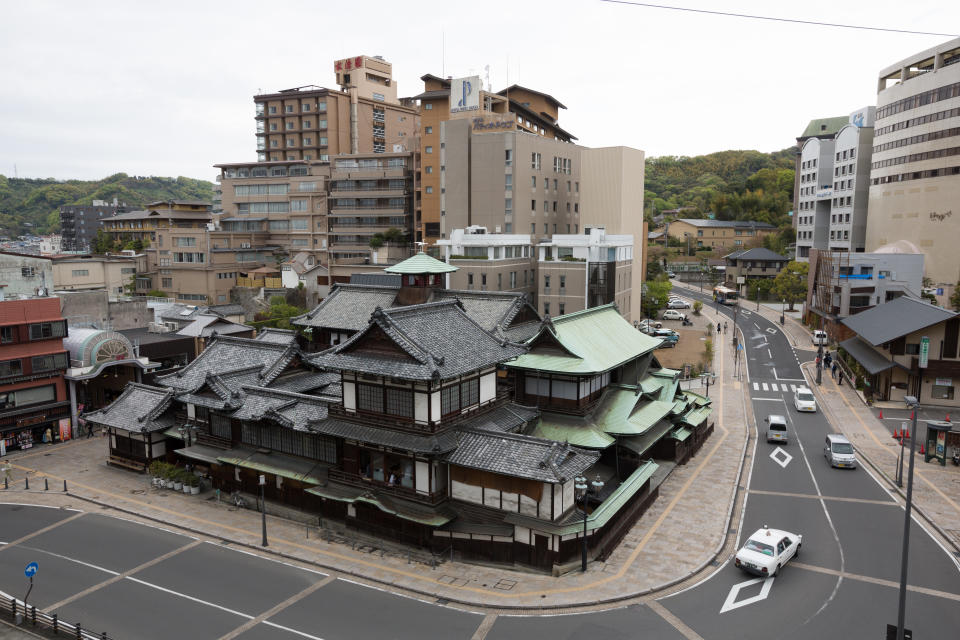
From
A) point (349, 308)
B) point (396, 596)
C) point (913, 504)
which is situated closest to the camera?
point (396, 596)

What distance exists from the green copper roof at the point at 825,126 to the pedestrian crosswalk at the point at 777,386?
361 feet

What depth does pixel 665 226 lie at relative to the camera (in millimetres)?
174500

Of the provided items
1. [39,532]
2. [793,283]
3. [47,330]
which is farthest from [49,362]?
[793,283]

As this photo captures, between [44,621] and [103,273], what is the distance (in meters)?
83.8

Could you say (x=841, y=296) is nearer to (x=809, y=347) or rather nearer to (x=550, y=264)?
(x=809, y=347)

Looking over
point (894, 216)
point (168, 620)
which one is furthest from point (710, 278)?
point (168, 620)

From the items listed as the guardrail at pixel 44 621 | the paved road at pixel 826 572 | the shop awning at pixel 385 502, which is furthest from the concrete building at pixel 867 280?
the guardrail at pixel 44 621

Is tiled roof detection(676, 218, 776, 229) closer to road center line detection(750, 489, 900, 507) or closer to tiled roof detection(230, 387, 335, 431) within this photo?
road center line detection(750, 489, 900, 507)

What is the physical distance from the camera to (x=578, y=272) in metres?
74.1

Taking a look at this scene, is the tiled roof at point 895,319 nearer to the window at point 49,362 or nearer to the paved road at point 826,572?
the paved road at point 826,572

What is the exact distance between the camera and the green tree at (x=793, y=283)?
10750 centimetres

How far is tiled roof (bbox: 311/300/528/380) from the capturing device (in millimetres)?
29953

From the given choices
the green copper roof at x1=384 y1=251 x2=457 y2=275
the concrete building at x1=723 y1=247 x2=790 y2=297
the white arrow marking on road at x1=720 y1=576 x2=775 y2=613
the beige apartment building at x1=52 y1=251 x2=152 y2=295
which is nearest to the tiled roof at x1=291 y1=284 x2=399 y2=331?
the green copper roof at x1=384 y1=251 x2=457 y2=275

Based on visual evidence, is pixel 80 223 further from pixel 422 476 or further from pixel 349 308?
pixel 422 476
